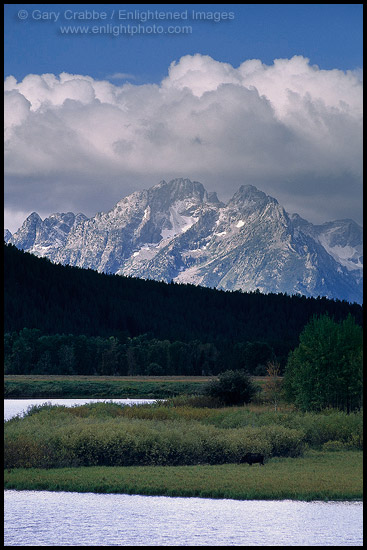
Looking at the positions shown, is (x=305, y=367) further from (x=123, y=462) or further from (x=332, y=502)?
(x=332, y=502)

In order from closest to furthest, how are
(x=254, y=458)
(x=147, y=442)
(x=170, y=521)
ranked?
(x=170, y=521), (x=254, y=458), (x=147, y=442)

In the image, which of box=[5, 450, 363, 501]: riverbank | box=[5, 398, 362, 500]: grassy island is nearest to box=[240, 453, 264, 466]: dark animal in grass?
box=[5, 450, 363, 501]: riverbank

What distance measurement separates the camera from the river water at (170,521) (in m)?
27.4

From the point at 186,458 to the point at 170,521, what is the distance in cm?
1360

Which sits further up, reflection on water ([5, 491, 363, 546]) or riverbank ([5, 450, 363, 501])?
riverbank ([5, 450, 363, 501])

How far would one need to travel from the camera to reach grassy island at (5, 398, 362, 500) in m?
35.8

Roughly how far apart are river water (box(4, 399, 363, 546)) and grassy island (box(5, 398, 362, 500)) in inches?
51.3

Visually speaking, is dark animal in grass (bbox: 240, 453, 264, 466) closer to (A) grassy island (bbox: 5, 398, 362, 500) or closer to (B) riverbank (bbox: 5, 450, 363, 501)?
(B) riverbank (bbox: 5, 450, 363, 501)

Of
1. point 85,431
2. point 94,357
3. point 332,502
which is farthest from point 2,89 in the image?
point 94,357

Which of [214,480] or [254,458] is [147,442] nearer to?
[254,458]

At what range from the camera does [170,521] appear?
2994cm

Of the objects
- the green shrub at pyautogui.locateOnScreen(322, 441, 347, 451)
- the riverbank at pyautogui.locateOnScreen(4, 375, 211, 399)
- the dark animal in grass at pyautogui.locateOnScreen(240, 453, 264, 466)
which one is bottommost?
the riverbank at pyautogui.locateOnScreen(4, 375, 211, 399)

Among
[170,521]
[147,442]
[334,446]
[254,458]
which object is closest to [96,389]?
[334,446]

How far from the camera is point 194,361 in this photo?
18188 centimetres
